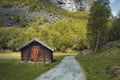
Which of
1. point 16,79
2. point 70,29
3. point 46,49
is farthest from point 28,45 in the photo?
point 70,29

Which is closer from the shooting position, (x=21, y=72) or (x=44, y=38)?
(x=21, y=72)

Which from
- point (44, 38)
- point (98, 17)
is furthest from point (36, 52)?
point (44, 38)

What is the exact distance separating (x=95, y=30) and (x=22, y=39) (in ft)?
199

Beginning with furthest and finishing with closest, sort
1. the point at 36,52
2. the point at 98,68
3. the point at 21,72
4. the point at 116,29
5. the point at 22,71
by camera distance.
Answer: the point at 116,29 → the point at 36,52 → the point at 98,68 → the point at 22,71 → the point at 21,72

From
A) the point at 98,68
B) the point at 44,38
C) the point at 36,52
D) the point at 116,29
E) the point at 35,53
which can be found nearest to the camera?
the point at 98,68

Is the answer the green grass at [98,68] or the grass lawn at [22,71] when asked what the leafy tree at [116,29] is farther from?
the grass lawn at [22,71]

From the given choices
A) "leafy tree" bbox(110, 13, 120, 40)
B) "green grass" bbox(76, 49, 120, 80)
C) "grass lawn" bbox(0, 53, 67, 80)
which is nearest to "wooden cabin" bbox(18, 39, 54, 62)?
"green grass" bbox(76, 49, 120, 80)

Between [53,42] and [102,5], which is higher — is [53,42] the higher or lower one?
the lower one

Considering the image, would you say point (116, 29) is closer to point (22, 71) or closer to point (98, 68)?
point (98, 68)

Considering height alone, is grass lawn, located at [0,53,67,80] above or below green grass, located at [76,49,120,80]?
above

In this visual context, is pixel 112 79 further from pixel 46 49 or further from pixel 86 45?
pixel 86 45

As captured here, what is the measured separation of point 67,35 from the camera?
169500 mm

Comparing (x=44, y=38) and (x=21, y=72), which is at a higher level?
(x=44, y=38)

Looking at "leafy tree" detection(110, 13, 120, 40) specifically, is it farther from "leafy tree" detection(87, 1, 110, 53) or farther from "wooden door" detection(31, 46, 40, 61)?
"wooden door" detection(31, 46, 40, 61)
